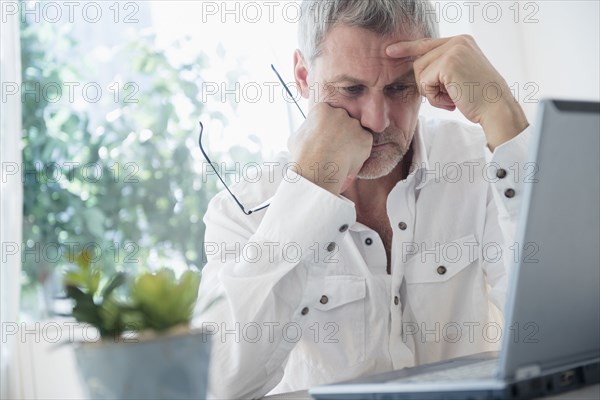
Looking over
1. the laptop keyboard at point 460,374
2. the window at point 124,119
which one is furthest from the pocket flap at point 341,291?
the window at point 124,119

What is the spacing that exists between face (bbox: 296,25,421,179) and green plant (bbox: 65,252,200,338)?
2.79 feet

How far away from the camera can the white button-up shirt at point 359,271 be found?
1.20 metres

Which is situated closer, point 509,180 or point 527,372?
point 527,372

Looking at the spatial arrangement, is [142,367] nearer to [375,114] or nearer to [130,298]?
[130,298]

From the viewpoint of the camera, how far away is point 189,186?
3.02 m

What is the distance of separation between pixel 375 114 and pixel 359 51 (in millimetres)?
132

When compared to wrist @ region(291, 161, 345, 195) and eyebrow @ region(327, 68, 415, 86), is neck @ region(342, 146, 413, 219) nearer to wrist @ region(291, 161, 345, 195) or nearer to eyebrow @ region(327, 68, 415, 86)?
eyebrow @ region(327, 68, 415, 86)

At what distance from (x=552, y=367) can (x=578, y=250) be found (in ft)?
0.38

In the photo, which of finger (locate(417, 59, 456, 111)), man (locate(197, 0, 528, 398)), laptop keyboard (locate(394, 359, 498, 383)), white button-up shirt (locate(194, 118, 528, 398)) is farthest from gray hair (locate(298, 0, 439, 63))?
laptop keyboard (locate(394, 359, 498, 383))

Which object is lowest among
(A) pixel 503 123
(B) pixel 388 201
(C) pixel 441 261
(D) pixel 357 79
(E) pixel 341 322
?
(E) pixel 341 322

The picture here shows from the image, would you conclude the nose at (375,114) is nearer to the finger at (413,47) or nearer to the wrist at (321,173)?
the finger at (413,47)

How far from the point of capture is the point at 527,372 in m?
0.70

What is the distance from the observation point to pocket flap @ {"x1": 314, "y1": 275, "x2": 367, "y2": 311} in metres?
1.47

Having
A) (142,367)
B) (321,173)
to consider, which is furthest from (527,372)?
(321,173)
